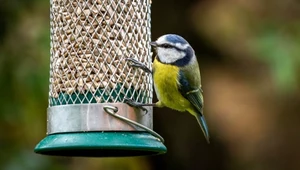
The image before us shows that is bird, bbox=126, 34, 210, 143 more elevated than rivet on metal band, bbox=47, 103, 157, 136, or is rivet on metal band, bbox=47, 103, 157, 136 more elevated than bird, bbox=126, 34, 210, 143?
bird, bbox=126, 34, 210, 143

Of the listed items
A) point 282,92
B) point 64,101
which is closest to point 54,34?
point 64,101

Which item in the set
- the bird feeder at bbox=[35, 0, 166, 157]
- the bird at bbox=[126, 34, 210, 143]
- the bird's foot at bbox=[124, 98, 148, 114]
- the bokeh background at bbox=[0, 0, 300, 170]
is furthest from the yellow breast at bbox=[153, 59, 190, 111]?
the bokeh background at bbox=[0, 0, 300, 170]

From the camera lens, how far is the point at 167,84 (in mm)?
4906

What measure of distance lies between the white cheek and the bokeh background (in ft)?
5.81

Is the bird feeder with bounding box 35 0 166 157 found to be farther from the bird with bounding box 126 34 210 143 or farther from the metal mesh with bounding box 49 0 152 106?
the bird with bounding box 126 34 210 143

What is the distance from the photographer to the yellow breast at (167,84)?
192 inches

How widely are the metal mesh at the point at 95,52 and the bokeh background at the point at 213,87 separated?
5.38 ft

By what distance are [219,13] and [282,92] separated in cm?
152

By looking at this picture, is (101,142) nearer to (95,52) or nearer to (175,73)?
(95,52)

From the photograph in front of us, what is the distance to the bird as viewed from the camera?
478 cm

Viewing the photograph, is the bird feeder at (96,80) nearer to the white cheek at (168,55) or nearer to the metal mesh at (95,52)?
the metal mesh at (95,52)

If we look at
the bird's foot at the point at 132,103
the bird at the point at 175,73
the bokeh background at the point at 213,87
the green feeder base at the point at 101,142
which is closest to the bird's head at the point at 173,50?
the bird at the point at 175,73

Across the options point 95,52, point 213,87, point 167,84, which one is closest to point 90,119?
point 95,52

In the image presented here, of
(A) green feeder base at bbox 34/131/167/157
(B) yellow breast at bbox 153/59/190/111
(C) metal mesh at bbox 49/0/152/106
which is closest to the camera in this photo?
(A) green feeder base at bbox 34/131/167/157
